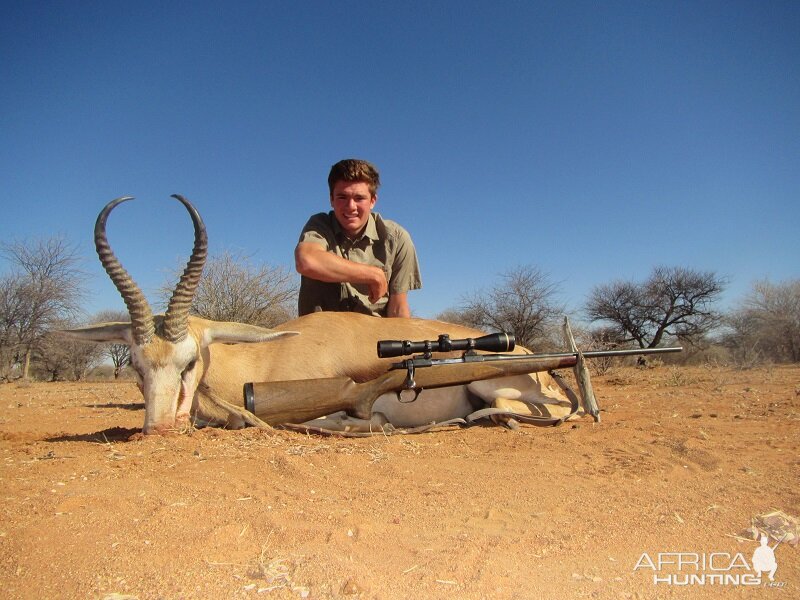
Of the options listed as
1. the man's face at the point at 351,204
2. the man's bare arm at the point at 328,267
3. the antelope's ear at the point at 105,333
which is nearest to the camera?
the antelope's ear at the point at 105,333

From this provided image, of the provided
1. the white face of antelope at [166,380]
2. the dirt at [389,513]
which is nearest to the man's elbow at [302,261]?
the white face of antelope at [166,380]

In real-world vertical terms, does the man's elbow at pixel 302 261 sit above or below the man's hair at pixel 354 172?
below

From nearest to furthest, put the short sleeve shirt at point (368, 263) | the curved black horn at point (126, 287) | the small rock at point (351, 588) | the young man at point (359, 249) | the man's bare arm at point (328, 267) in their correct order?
the small rock at point (351, 588) < the curved black horn at point (126, 287) < the man's bare arm at point (328, 267) < the young man at point (359, 249) < the short sleeve shirt at point (368, 263)

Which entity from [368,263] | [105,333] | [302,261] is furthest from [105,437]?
[368,263]

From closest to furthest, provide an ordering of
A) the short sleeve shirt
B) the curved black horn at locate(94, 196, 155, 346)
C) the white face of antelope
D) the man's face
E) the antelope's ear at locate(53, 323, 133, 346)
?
the white face of antelope < the curved black horn at locate(94, 196, 155, 346) < the antelope's ear at locate(53, 323, 133, 346) < the man's face < the short sleeve shirt

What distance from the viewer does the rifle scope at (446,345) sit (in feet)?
12.2

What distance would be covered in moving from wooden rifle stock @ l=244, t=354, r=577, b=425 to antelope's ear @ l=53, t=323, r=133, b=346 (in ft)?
3.25

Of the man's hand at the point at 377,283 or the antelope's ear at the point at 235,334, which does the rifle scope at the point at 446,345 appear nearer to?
the antelope's ear at the point at 235,334

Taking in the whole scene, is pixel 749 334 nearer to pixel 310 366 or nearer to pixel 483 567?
pixel 310 366

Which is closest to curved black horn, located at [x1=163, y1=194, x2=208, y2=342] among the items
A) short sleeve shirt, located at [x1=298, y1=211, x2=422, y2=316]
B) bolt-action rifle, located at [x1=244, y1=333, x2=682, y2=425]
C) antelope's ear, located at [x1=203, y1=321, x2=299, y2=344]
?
antelope's ear, located at [x1=203, y1=321, x2=299, y2=344]

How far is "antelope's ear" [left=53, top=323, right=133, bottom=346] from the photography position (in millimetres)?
3861

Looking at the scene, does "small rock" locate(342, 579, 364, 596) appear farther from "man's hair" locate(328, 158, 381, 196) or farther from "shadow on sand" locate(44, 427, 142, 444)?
"man's hair" locate(328, 158, 381, 196)

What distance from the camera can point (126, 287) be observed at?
12.1 feet

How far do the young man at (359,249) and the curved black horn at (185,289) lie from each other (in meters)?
1.35
